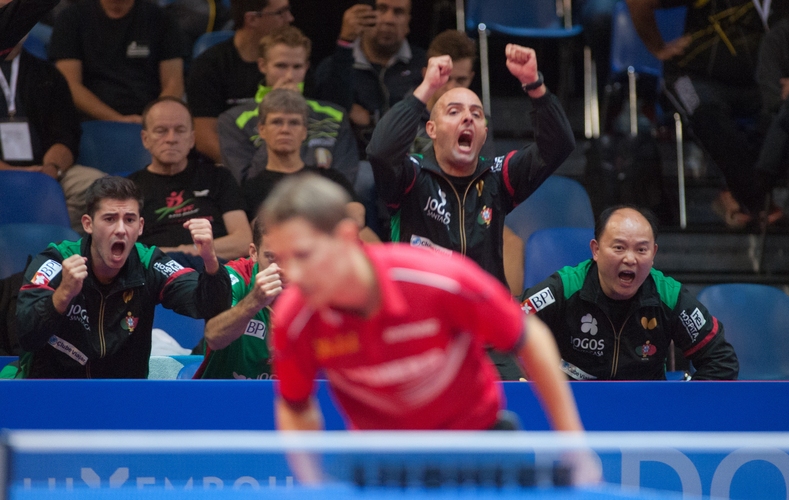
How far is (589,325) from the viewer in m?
3.88

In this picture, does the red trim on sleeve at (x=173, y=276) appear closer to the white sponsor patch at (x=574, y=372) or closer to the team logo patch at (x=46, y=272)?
the team logo patch at (x=46, y=272)

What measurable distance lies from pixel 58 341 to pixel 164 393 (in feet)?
2.44

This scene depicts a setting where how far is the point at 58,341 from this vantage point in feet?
12.1

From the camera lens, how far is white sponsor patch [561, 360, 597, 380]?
3.85 metres

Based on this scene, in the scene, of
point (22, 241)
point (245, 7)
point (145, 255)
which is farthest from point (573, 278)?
point (245, 7)

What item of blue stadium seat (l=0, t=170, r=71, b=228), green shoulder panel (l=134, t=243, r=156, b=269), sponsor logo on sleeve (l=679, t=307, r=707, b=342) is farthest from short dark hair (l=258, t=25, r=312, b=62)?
sponsor logo on sleeve (l=679, t=307, r=707, b=342)

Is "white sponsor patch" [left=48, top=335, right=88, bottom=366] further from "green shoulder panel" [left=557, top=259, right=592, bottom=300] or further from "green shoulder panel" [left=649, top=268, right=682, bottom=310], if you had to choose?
"green shoulder panel" [left=649, top=268, right=682, bottom=310]

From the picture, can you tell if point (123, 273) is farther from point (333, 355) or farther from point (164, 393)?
point (333, 355)

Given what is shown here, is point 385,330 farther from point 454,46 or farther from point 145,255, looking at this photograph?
point 454,46

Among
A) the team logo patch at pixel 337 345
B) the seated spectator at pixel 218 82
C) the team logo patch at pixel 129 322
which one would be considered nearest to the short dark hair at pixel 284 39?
the seated spectator at pixel 218 82

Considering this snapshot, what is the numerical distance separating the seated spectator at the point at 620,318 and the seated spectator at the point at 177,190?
69.8 inches

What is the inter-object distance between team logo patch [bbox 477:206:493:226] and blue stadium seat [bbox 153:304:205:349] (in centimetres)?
176

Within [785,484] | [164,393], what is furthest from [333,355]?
[785,484]

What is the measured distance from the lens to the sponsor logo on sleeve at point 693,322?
385 centimetres
